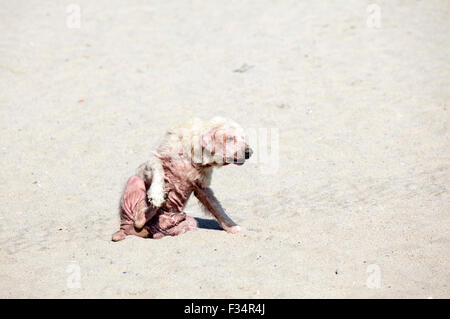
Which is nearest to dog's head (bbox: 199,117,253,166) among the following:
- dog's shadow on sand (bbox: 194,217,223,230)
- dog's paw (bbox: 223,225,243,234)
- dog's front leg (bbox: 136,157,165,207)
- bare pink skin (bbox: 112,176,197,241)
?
dog's front leg (bbox: 136,157,165,207)

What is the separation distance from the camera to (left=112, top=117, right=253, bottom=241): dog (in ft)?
18.8

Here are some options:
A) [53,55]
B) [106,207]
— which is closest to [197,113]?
[106,207]

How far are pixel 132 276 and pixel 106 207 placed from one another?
247 centimetres

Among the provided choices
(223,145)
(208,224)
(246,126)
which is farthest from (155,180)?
(246,126)

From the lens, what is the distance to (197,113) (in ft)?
32.6

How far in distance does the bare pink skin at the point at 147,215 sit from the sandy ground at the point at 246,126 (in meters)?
0.20

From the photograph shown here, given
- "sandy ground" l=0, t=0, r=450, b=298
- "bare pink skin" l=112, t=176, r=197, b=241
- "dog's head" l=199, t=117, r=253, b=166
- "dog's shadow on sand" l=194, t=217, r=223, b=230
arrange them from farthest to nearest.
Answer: "dog's shadow on sand" l=194, t=217, r=223, b=230 → "bare pink skin" l=112, t=176, r=197, b=241 → "dog's head" l=199, t=117, r=253, b=166 → "sandy ground" l=0, t=0, r=450, b=298

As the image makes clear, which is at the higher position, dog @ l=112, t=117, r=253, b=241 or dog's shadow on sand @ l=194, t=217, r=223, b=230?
dog @ l=112, t=117, r=253, b=241

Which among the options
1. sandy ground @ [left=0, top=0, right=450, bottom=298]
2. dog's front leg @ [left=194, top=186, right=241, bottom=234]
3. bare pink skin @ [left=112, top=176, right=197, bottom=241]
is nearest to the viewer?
sandy ground @ [left=0, top=0, right=450, bottom=298]

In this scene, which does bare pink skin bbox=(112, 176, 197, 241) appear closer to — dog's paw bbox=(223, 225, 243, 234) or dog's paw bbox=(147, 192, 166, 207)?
dog's paw bbox=(147, 192, 166, 207)

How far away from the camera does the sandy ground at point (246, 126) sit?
17.6ft

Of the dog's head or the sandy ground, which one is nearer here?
the sandy ground

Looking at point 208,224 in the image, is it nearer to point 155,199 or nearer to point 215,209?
point 215,209

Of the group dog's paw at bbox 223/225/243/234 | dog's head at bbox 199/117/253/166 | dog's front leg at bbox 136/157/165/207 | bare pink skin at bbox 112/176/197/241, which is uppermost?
dog's head at bbox 199/117/253/166
